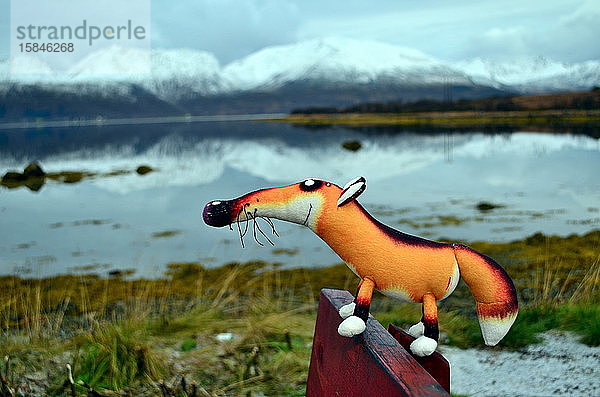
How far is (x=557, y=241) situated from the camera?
1033cm

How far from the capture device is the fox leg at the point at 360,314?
195 centimetres

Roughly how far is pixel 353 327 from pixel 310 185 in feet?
1.45

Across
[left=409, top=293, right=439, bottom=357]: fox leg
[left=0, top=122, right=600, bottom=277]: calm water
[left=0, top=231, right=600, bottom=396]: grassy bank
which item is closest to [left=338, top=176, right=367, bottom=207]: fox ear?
[left=409, top=293, right=439, bottom=357]: fox leg

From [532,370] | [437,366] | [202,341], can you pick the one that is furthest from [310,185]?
[202,341]

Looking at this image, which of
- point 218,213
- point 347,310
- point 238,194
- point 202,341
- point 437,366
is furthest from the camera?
point 238,194

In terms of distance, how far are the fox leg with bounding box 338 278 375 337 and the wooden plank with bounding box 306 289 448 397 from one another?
0.27 feet

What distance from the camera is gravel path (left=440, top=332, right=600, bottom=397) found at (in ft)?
13.3

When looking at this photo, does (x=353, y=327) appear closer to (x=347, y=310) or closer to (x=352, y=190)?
(x=347, y=310)

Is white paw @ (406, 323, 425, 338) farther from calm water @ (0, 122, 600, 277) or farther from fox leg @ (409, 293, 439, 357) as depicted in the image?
calm water @ (0, 122, 600, 277)

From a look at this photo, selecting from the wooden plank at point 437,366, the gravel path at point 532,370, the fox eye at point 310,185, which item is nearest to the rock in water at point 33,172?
the gravel path at point 532,370

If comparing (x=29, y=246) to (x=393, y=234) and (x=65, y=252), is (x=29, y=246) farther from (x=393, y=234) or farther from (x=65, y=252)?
(x=393, y=234)

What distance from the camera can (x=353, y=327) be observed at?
1945mm

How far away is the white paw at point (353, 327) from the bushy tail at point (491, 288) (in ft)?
1.11

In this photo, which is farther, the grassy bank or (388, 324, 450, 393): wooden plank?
the grassy bank
